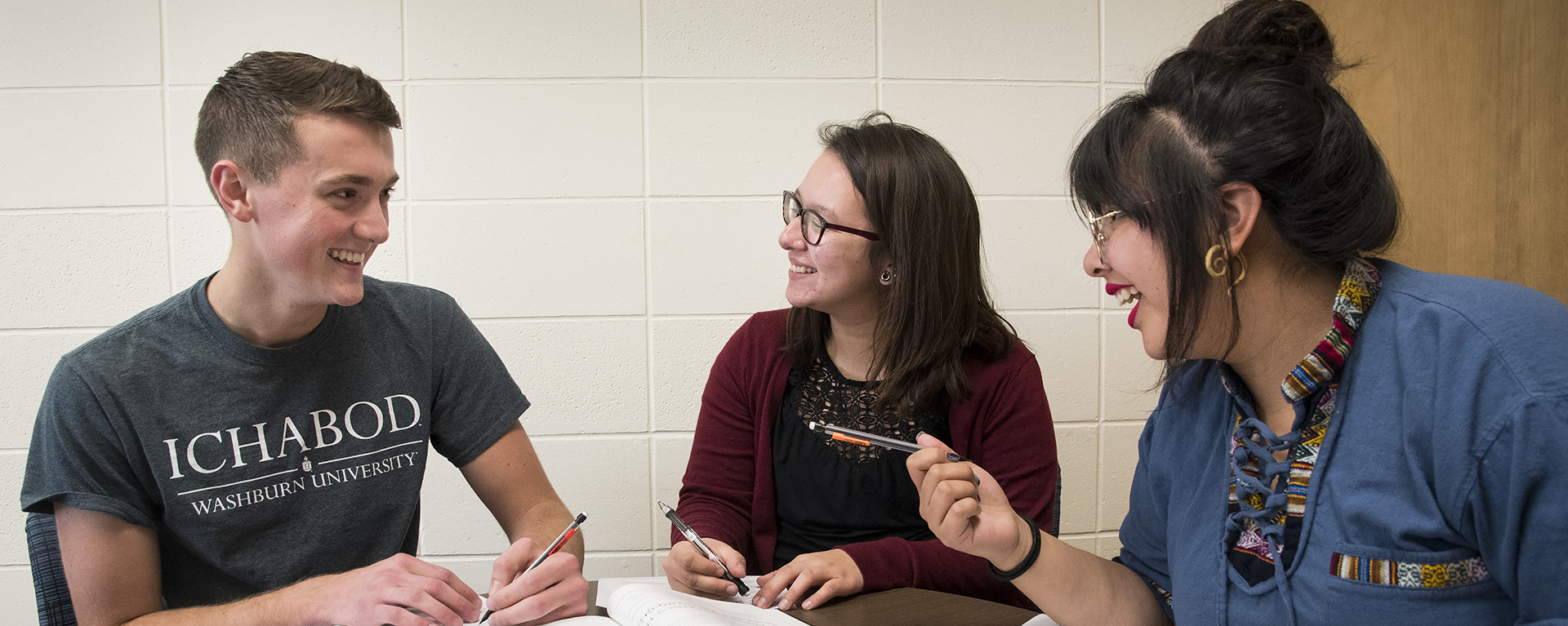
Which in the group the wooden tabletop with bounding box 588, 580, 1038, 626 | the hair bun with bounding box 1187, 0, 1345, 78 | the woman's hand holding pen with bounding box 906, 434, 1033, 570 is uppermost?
the hair bun with bounding box 1187, 0, 1345, 78

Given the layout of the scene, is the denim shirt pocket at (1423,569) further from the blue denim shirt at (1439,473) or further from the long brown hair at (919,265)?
the long brown hair at (919,265)

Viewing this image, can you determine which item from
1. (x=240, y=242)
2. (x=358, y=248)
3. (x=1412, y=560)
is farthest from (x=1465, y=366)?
(x=240, y=242)

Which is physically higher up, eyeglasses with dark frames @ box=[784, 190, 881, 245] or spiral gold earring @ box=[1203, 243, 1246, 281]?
eyeglasses with dark frames @ box=[784, 190, 881, 245]

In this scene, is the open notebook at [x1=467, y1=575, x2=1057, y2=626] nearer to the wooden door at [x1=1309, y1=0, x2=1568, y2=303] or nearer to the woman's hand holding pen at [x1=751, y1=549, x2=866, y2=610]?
the woman's hand holding pen at [x1=751, y1=549, x2=866, y2=610]

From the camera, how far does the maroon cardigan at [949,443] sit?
4.54ft

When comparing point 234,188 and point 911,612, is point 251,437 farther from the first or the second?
point 911,612

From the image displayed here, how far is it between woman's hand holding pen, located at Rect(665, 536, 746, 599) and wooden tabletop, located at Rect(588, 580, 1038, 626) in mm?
Answer: 124

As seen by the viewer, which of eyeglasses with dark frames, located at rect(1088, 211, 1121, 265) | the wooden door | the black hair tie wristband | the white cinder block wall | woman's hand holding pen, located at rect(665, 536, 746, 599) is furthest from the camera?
the wooden door

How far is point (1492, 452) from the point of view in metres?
0.76

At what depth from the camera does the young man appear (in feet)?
3.88

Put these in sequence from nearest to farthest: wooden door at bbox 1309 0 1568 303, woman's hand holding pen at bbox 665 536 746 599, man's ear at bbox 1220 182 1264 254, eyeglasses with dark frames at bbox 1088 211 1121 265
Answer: man's ear at bbox 1220 182 1264 254 < eyeglasses with dark frames at bbox 1088 211 1121 265 < woman's hand holding pen at bbox 665 536 746 599 < wooden door at bbox 1309 0 1568 303

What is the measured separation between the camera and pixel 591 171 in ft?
7.31

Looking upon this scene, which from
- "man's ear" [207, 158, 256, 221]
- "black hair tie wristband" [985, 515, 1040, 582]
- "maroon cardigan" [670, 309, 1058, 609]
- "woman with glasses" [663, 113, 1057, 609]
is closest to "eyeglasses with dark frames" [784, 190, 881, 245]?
"woman with glasses" [663, 113, 1057, 609]

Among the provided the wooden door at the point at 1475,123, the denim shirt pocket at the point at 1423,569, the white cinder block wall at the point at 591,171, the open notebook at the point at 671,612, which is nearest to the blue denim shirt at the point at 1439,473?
the denim shirt pocket at the point at 1423,569
